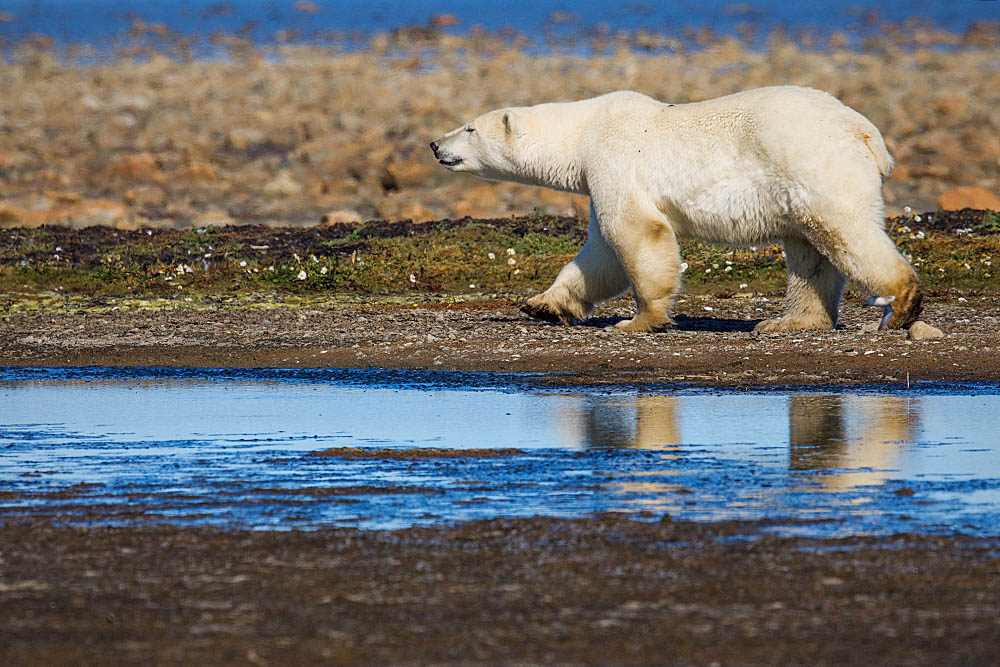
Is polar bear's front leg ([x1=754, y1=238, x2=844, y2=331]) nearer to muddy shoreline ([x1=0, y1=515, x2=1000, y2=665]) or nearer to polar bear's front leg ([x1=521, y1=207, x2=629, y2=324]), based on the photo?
polar bear's front leg ([x1=521, y1=207, x2=629, y2=324])

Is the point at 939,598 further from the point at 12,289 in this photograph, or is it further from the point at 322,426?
the point at 12,289

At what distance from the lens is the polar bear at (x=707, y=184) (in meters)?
10.5

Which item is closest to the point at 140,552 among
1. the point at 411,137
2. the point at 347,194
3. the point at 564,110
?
the point at 564,110

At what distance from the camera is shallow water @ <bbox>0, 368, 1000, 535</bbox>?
510 cm

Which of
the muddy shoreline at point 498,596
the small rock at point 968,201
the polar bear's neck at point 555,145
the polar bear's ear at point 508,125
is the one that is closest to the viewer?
the muddy shoreline at point 498,596

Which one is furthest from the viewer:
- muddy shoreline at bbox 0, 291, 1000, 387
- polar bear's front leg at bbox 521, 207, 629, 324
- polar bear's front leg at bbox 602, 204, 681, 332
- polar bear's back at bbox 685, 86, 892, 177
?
polar bear's front leg at bbox 521, 207, 629, 324

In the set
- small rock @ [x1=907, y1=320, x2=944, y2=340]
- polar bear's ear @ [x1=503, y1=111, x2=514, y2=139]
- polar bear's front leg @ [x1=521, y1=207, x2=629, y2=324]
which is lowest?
small rock @ [x1=907, y1=320, x2=944, y2=340]

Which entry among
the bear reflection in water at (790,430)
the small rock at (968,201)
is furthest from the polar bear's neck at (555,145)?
the small rock at (968,201)

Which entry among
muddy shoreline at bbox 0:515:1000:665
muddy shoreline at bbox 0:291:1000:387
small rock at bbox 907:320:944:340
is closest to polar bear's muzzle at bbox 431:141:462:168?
muddy shoreline at bbox 0:291:1000:387

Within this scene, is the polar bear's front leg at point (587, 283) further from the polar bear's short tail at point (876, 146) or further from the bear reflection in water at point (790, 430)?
the bear reflection in water at point (790, 430)

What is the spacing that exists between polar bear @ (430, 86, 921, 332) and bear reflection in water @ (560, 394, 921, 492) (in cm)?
259

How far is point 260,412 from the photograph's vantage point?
7941 millimetres

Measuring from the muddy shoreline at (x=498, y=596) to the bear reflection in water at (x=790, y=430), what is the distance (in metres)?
1.04

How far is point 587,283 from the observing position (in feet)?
39.6
